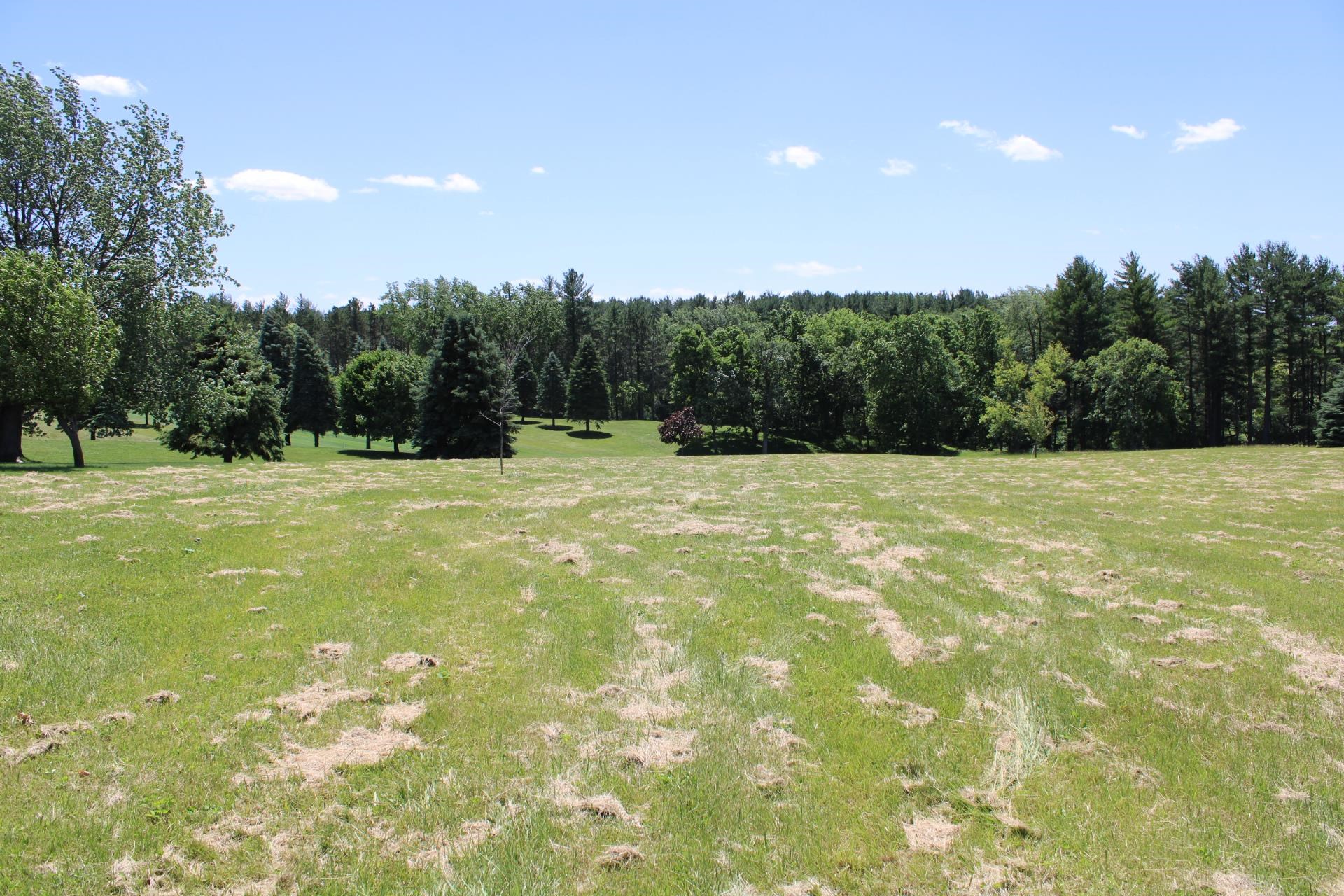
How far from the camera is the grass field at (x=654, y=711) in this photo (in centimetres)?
471

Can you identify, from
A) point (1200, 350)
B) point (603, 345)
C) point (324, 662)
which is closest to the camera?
point (324, 662)

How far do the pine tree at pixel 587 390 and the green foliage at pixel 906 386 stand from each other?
31.6 metres

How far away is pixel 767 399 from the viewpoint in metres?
64.5

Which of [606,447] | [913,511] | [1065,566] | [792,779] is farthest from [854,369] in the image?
[792,779]

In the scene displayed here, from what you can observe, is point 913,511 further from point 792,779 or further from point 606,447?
point 606,447

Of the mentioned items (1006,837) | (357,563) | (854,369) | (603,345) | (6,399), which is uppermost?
(603,345)

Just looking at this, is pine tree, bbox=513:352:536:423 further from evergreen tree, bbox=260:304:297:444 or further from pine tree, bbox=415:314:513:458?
pine tree, bbox=415:314:513:458

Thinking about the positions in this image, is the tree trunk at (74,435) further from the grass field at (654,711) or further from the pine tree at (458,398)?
the pine tree at (458,398)

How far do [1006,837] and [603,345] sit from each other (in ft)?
363

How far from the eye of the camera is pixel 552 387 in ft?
290

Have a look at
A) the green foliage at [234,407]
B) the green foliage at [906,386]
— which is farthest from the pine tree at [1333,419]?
the green foliage at [234,407]

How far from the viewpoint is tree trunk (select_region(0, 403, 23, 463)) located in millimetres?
25000

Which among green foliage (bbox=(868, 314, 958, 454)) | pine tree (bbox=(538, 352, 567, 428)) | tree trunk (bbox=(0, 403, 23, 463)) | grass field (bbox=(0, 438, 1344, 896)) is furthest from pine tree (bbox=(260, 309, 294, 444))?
grass field (bbox=(0, 438, 1344, 896))

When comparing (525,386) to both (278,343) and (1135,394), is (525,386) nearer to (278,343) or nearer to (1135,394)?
(278,343)
